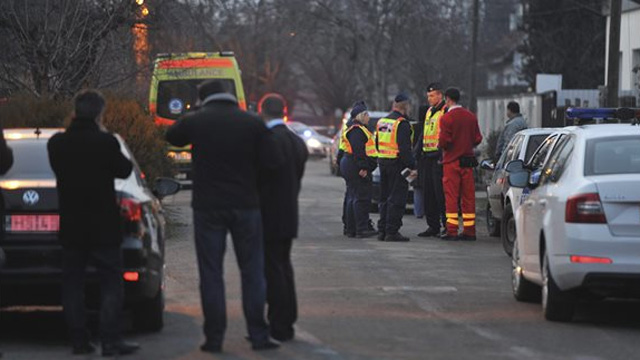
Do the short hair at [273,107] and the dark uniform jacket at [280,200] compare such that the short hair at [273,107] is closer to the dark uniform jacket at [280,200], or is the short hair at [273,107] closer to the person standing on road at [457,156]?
the dark uniform jacket at [280,200]

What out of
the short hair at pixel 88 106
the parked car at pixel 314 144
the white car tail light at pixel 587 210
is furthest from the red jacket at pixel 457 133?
the parked car at pixel 314 144

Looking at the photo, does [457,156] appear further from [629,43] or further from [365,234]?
[629,43]

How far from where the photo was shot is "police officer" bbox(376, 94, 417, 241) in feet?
60.1

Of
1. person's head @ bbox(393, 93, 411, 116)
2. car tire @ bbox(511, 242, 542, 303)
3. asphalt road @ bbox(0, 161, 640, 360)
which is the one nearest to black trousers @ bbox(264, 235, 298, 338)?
A: asphalt road @ bbox(0, 161, 640, 360)

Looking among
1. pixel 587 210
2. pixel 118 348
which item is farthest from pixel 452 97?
pixel 118 348

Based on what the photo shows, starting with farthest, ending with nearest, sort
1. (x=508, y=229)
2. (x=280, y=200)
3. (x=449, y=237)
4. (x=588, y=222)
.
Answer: (x=449, y=237) → (x=508, y=229) → (x=588, y=222) → (x=280, y=200)

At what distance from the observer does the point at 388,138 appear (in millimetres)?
18578

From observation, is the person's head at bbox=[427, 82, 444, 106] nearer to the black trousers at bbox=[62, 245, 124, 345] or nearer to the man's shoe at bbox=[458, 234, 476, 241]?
the man's shoe at bbox=[458, 234, 476, 241]

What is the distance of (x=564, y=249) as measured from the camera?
1074 cm

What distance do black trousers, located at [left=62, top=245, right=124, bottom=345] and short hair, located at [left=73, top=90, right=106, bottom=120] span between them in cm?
86

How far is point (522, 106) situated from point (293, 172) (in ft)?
85.5

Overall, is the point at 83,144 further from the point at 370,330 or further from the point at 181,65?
the point at 181,65

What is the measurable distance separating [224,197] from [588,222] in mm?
2724

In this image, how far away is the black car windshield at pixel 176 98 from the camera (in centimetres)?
3048
